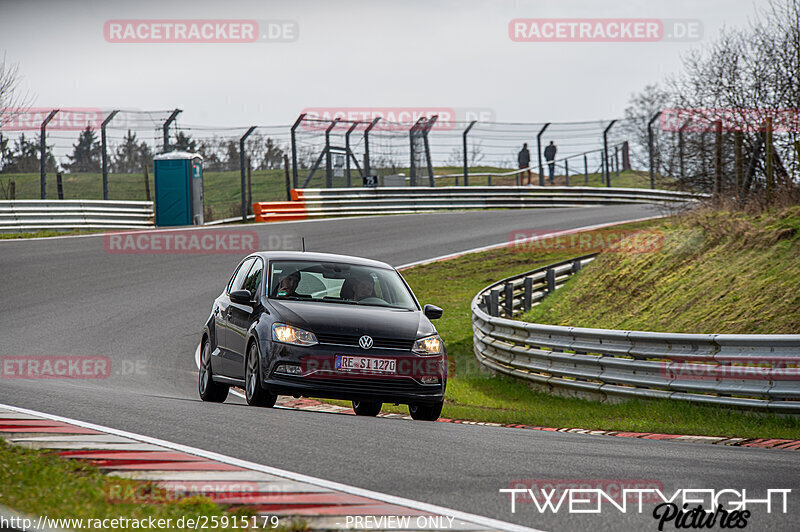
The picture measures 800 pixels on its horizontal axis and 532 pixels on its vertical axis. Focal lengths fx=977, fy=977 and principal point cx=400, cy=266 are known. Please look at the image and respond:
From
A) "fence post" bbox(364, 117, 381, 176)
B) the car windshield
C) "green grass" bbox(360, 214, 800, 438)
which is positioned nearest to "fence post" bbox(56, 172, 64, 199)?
"fence post" bbox(364, 117, 381, 176)

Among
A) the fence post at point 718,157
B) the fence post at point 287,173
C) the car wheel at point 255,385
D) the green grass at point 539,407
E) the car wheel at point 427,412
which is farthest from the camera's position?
the fence post at point 287,173

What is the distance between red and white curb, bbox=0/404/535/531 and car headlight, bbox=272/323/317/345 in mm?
2338

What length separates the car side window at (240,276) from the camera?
1101cm

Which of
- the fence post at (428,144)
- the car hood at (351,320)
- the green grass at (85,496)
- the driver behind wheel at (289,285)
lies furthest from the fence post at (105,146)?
the green grass at (85,496)

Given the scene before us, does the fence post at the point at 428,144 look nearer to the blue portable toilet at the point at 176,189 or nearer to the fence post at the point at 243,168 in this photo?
the fence post at the point at 243,168

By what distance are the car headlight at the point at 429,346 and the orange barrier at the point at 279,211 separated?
21643 millimetres

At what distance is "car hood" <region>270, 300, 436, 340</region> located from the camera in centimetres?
913

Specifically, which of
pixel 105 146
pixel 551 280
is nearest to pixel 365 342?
pixel 551 280

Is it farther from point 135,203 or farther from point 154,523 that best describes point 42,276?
point 154,523

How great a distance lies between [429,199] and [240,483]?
3004cm

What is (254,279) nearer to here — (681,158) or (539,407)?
(539,407)

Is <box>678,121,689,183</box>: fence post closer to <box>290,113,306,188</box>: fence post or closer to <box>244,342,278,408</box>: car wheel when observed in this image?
<box>244,342,278,408</box>: car wheel

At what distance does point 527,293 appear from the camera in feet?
64.3

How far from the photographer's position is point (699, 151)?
66.3 ft
